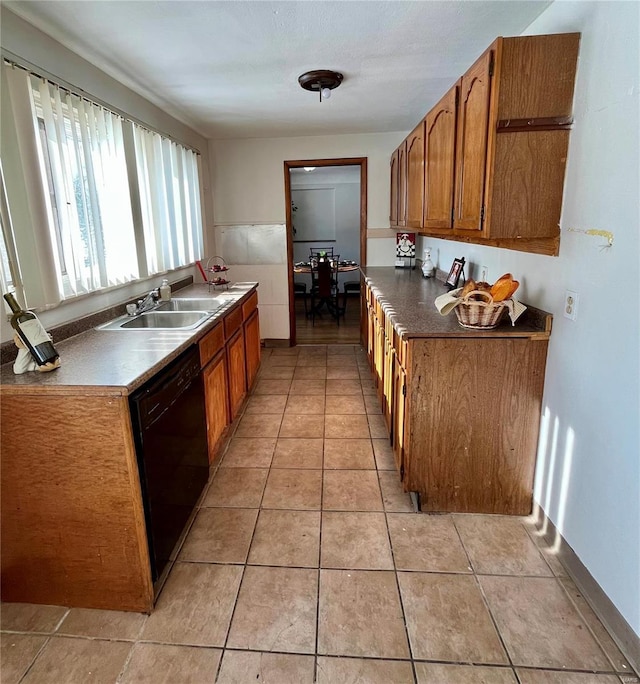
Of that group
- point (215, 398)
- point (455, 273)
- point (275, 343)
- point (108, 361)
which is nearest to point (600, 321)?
point (455, 273)

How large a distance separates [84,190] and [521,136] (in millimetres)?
2088

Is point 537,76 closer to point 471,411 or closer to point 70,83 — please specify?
point 471,411

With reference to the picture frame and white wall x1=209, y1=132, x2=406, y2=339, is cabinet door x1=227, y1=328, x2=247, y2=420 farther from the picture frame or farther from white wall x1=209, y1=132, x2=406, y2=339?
white wall x1=209, y1=132, x2=406, y2=339

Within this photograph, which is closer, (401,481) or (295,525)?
(295,525)

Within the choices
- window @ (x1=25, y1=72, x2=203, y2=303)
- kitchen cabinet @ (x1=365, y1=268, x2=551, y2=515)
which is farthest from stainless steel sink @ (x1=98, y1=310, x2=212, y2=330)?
kitchen cabinet @ (x1=365, y1=268, x2=551, y2=515)

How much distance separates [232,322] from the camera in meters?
2.95

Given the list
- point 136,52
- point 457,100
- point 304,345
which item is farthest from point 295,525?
point 304,345

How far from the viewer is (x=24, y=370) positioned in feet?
4.98

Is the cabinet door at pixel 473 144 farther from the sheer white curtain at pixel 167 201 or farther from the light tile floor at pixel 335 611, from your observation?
the sheer white curtain at pixel 167 201

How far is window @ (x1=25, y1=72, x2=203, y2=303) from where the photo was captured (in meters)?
1.98

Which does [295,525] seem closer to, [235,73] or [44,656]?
[44,656]

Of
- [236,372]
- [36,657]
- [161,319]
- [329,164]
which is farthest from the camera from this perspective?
[329,164]

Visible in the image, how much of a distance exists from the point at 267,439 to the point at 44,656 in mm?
1586

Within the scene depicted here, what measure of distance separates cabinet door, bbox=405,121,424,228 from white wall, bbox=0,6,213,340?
1910mm
